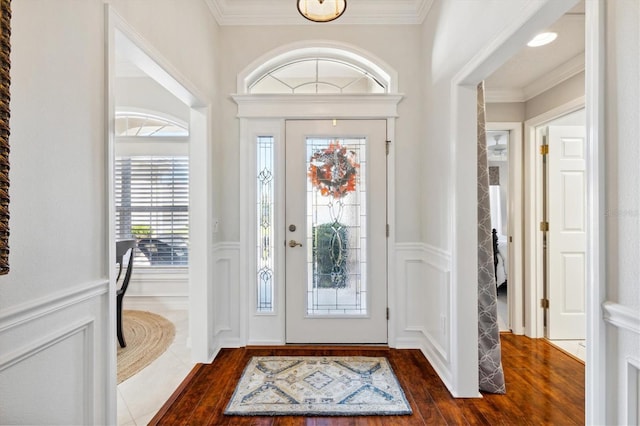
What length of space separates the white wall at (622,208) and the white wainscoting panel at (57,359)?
190cm

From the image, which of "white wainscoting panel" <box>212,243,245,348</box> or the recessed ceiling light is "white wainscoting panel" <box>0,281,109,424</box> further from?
the recessed ceiling light

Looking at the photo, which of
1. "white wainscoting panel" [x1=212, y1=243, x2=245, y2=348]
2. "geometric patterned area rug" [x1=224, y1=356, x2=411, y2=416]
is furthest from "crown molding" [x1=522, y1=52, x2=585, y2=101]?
"white wainscoting panel" [x1=212, y1=243, x2=245, y2=348]

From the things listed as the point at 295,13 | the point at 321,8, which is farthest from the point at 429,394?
the point at 295,13

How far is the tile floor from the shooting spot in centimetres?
200

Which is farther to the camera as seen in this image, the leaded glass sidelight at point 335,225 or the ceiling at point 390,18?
the leaded glass sidelight at point 335,225

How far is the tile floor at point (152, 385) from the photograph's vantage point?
2.00 meters

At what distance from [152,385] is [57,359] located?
1386mm

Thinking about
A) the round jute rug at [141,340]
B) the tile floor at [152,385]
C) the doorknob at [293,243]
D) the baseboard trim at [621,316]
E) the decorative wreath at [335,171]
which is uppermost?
the decorative wreath at [335,171]

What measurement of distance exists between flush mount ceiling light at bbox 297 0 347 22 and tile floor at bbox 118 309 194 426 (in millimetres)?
2672

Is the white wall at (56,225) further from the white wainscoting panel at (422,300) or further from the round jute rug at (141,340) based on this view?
the white wainscoting panel at (422,300)

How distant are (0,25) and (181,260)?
3.73 m

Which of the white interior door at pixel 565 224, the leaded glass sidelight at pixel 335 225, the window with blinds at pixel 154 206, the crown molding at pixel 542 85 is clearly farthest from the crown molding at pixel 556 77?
the window with blinds at pixel 154 206

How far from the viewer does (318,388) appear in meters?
2.24

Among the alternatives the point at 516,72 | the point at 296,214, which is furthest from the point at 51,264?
the point at 516,72
